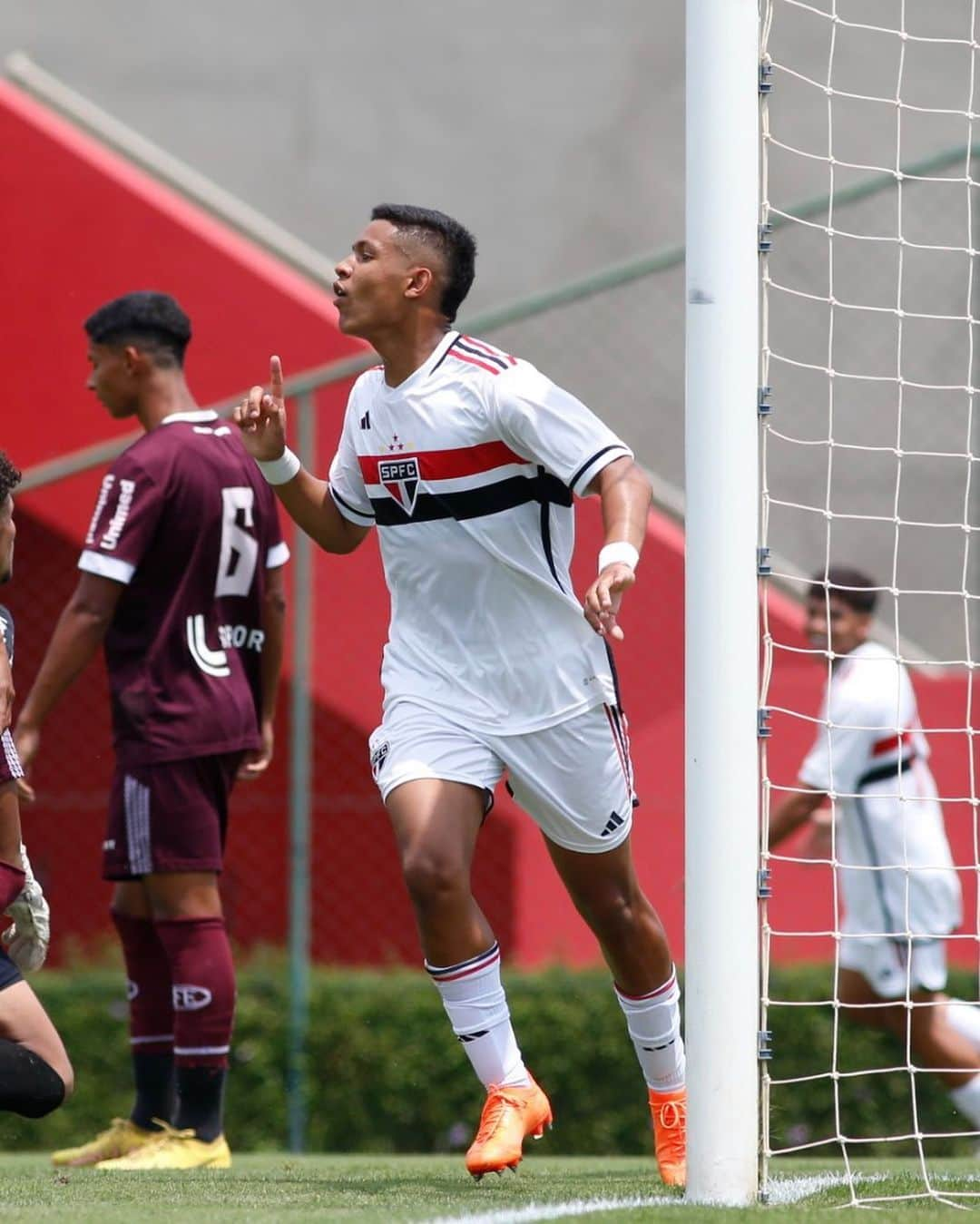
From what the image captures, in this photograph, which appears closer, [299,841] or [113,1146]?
[113,1146]

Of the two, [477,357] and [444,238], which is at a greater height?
[444,238]

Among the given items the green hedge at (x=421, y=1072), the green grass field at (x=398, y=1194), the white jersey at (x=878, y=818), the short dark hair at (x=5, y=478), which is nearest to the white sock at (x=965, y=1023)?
the white jersey at (x=878, y=818)

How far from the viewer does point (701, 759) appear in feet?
12.6

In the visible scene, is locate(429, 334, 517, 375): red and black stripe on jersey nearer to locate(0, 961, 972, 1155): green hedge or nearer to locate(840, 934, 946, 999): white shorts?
locate(840, 934, 946, 999): white shorts

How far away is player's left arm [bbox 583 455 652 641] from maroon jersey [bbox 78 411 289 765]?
6.08ft

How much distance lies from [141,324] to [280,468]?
5.06ft

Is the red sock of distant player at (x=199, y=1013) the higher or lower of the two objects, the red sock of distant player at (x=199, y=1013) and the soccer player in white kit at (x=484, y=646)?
the lower

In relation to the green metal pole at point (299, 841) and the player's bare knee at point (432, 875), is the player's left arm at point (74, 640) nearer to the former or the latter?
the player's bare knee at point (432, 875)

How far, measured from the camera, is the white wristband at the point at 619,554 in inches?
157

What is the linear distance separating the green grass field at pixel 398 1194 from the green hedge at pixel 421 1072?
2334mm

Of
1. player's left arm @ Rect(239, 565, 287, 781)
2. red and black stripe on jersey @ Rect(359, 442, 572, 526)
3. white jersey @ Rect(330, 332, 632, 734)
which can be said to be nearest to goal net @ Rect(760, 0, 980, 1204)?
player's left arm @ Rect(239, 565, 287, 781)

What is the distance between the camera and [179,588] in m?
5.82

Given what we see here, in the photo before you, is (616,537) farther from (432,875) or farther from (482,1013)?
(482,1013)

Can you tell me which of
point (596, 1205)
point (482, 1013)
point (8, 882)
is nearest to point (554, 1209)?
point (596, 1205)
